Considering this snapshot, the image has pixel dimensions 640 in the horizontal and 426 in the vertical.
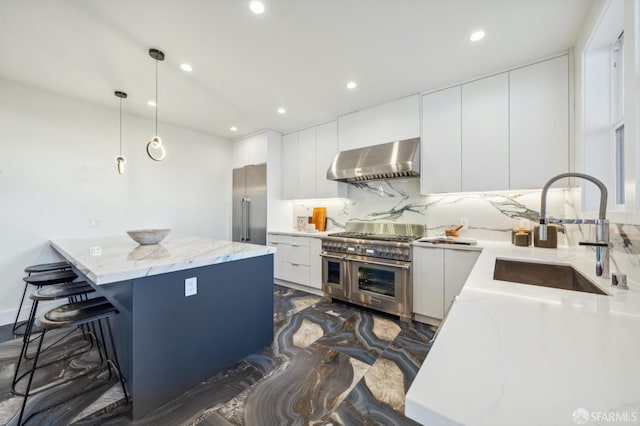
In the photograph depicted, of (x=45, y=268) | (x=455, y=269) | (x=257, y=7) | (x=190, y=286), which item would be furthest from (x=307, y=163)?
(x=45, y=268)

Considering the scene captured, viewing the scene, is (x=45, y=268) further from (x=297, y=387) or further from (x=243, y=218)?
(x=297, y=387)

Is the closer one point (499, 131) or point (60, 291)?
point (60, 291)

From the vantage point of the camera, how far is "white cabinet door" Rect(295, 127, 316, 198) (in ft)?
12.8

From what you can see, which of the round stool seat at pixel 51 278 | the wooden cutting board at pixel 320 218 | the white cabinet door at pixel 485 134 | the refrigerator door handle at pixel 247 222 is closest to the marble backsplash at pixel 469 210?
the wooden cutting board at pixel 320 218

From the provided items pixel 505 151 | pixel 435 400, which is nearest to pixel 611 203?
pixel 505 151

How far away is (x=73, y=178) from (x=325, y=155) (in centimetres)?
330

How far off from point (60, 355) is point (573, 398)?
3209 mm

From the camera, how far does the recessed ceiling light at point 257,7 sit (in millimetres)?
1677

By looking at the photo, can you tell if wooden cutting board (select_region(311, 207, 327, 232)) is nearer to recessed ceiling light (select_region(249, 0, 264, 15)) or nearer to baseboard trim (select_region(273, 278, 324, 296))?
baseboard trim (select_region(273, 278, 324, 296))

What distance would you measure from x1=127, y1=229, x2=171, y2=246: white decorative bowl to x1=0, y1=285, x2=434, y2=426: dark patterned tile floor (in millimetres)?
1106

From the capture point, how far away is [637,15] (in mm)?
1113

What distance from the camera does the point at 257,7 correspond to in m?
1.71

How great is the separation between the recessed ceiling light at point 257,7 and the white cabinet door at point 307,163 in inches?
86.8

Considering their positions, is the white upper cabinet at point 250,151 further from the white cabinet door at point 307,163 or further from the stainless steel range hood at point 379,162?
the stainless steel range hood at point 379,162
